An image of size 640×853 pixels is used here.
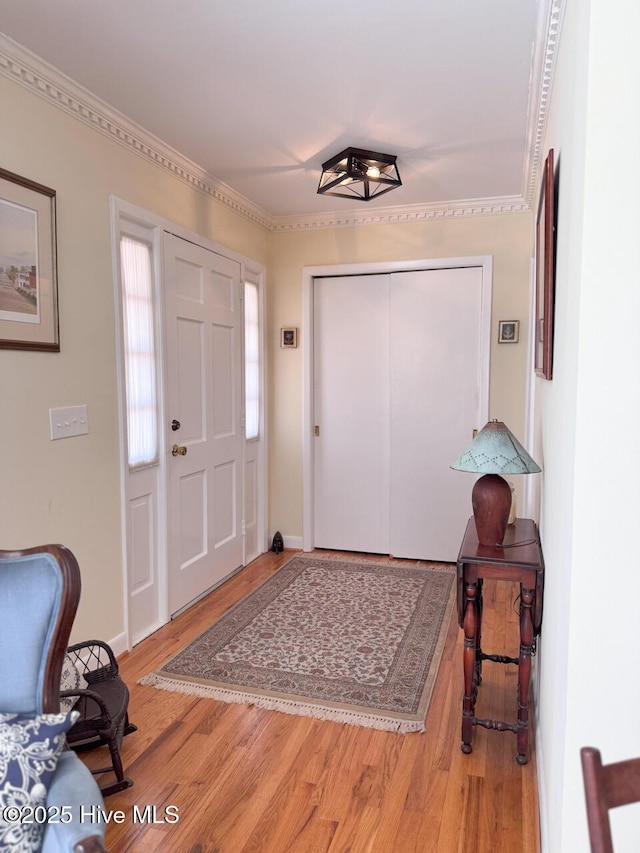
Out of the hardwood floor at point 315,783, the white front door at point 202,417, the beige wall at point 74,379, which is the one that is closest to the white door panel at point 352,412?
the white front door at point 202,417

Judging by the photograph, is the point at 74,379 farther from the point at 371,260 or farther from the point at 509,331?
the point at 509,331

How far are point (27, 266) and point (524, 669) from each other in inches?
92.3

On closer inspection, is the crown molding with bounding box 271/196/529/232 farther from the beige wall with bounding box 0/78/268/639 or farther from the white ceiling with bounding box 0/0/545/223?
the beige wall with bounding box 0/78/268/639

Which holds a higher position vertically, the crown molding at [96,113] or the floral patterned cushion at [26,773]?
the crown molding at [96,113]

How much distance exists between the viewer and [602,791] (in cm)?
76

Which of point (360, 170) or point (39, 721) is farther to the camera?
point (360, 170)

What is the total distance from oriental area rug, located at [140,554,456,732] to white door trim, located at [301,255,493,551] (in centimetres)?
73

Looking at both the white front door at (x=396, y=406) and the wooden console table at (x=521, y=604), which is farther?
the white front door at (x=396, y=406)

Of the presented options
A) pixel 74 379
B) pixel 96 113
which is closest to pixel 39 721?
pixel 74 379

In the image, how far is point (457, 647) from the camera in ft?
9.70

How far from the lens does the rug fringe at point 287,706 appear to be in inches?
90.2

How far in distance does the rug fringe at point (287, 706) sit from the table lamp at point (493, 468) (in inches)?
31.1

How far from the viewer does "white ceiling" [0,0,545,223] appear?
1960mm

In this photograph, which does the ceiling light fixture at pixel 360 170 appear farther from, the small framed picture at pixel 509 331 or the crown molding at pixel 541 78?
the small framed picture at pixel 509 331
